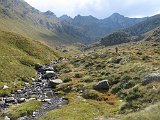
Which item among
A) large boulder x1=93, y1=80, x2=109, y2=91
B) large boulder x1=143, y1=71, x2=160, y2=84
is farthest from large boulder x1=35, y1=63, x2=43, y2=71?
large boulder x1=143, y1=71, x2=160, y2=84

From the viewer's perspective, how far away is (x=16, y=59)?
75000mm

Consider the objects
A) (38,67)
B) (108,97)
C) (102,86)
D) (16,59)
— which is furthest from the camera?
(38,67)

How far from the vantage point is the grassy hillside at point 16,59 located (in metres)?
59.1

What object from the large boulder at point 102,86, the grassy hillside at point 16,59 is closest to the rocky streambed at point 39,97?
the grassy hillside at point 16,59

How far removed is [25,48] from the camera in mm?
94062

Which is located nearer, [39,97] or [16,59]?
[39,97]

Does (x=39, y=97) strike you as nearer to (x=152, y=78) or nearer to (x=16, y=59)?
(x=152, y=78)

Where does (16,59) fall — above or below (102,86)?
above

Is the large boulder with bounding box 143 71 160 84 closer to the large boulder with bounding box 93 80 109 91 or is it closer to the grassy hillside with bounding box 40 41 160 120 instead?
the grassy hillside with bounding box 40 41 160 120

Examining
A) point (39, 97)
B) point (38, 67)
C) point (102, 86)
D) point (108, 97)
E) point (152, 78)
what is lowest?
point (108, 97)

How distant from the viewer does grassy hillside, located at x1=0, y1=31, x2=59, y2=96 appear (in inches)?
2328

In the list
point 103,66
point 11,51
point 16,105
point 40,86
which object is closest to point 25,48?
point 11,51

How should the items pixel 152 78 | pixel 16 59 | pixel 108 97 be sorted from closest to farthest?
pixel 152 78, pixel 108 97, pixel 16 59

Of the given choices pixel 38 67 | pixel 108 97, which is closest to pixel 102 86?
pixel 108 97
